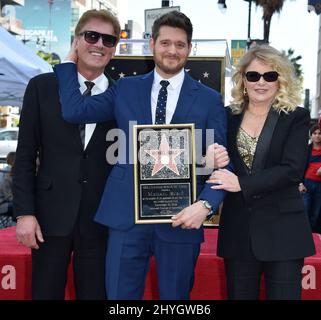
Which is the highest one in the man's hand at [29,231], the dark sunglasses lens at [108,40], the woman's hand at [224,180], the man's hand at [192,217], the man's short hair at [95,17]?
the man's short hair at [95,17]

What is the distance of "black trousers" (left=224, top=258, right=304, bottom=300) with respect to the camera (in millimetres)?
2775

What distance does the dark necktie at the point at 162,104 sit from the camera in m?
2.84

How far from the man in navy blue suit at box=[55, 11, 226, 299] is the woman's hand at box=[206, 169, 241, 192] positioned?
0.05 meters

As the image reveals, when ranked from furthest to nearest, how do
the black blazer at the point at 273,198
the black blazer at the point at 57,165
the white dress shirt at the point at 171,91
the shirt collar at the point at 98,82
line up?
the shirt collar at the point at 98,82 → the black blazer at the point at 57,165 → the white dress shirt at the point at 171,91 → the black blazer at the point at 273,198

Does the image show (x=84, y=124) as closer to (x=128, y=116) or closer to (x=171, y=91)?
(x=128, y=116)

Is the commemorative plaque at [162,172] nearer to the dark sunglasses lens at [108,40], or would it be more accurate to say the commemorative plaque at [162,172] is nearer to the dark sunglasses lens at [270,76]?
the dark sunglasses lens at [270,76]

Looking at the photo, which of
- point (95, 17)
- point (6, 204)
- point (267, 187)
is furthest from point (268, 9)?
point (267, 187)

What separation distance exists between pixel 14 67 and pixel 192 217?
14.8 feet

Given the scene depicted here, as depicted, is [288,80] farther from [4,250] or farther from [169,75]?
[4,250]

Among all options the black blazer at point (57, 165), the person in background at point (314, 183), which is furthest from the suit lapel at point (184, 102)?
the person in background at point (314, 183)

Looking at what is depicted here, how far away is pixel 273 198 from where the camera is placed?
9.39 ft

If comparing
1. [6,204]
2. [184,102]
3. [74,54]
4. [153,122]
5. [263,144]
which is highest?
[74,54]

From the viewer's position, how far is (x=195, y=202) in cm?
275

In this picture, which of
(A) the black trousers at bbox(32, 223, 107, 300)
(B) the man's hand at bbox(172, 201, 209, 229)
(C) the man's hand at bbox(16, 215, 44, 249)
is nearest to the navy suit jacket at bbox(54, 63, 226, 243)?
(B) the man's hand at bbox(172, 201, 209, 229)
